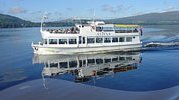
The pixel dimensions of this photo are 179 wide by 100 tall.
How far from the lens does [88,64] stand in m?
53.1

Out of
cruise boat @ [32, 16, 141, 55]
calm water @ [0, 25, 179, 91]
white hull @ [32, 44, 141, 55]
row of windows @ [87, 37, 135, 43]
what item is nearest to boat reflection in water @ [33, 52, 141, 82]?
calm water @ [0, 25, 179, 91]

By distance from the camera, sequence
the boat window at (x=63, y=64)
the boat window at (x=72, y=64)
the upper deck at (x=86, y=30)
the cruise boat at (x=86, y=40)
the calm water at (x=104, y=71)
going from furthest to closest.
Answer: the upper deck at (x=86, y=30) < the cruise boat at (x=86, y=40) < the boat window at (x=72, y=64) < the boat window at (x=63, y=64) < the calm water at (x=104, y=71)

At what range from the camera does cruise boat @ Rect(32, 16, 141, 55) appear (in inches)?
2472

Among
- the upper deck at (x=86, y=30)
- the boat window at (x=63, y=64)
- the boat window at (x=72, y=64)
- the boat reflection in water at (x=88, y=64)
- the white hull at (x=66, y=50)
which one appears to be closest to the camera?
the boat reflection in water at (x=88, y=64)

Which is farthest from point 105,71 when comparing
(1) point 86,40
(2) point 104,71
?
(1) point 86,40

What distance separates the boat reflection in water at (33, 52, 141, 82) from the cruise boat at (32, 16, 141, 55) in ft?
6.31

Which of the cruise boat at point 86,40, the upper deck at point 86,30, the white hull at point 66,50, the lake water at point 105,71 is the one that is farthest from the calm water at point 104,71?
the upper deck at point 86,30

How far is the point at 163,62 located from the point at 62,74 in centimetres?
1920

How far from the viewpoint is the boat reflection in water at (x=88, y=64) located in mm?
43784

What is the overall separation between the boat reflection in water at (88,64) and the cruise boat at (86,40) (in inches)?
75.7

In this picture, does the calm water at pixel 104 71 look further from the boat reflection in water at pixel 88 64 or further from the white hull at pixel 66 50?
the white hull at pixel 66 50

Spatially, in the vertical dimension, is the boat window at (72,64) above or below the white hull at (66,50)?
below

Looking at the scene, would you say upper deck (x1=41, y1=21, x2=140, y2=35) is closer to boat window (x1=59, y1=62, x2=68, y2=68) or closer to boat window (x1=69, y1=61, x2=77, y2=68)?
boat window (x1=69, y1=61, x2=77, y2=68)

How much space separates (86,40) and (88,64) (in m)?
12.0
